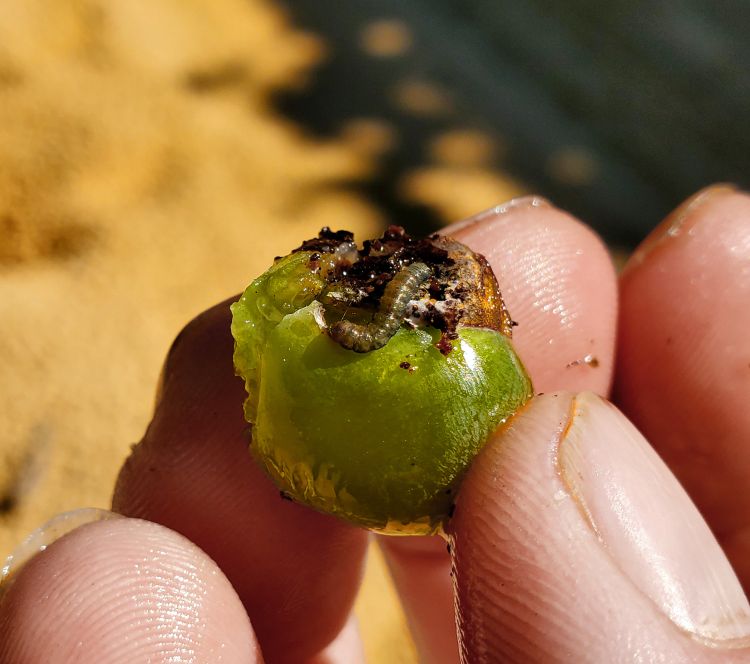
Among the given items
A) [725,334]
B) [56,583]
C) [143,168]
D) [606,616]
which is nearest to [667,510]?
[606,616]

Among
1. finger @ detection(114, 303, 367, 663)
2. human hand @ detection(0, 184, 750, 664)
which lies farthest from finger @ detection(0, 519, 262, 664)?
finger @ detection(114, 303, 367, 663)

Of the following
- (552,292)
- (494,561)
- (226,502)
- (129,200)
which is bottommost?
(129,200)

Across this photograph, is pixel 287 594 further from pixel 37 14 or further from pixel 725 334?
pixel 37 14

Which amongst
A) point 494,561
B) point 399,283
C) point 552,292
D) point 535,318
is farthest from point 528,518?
point 552,292

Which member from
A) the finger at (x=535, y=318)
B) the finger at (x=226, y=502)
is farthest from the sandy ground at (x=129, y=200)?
the finger at (x=226, y=502)

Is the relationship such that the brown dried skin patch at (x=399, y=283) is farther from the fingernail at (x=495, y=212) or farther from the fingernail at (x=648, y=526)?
the fingernail at (x=495, y=212)

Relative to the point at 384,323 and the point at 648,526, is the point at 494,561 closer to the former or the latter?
the point at 648,526

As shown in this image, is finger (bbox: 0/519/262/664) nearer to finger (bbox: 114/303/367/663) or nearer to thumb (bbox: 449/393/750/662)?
finger (bbox: 114/303/367/663)
